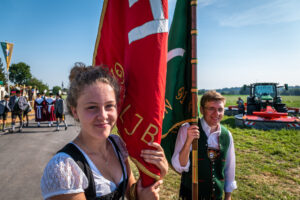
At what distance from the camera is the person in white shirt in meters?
2.11

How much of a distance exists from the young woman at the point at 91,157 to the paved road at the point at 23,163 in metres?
1.49

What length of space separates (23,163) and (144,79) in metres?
6.05

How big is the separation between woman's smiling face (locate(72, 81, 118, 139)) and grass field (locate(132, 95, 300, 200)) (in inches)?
121

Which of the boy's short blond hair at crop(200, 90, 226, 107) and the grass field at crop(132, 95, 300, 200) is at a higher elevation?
the boy's short blond hair at crop(200, 90, 226, 107)

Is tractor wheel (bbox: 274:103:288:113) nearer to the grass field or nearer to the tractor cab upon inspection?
the tractor cab

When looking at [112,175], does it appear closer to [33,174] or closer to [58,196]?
[58,196]

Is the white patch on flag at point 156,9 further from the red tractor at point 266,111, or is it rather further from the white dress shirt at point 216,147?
the red tractor at point 266,111

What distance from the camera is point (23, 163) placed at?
5.36 meters

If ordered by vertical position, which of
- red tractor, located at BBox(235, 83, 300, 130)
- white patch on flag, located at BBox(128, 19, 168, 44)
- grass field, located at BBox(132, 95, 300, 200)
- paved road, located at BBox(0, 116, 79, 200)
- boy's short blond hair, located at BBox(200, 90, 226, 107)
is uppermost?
white patch on flag, located at BBox(128, 19, 168, 44)

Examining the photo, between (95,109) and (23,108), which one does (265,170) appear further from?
(23,108)

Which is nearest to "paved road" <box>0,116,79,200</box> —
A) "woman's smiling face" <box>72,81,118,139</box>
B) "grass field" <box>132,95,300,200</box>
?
"woman's smiling face" <box>72,81,118,139</box>

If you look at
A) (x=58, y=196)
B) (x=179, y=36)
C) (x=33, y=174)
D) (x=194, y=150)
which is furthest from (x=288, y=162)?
(x=33, y=174)

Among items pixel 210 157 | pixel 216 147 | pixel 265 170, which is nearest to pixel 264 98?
pixel 265 170

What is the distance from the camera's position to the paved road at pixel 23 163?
3.82 meters
